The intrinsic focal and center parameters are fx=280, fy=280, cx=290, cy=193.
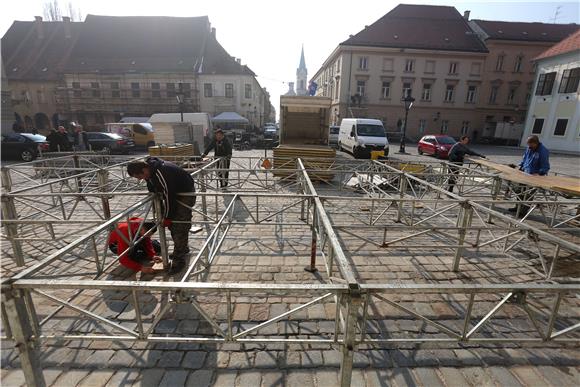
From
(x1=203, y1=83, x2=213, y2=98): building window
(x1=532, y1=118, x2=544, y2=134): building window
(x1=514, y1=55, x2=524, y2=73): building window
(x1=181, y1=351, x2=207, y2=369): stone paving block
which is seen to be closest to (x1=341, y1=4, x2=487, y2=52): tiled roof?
(x1=514, y1=55, x2=524, y2=73): building window

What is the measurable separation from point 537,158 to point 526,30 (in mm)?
43173

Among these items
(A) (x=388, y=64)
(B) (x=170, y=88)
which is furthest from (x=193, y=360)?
(A) (x=388, y=64)

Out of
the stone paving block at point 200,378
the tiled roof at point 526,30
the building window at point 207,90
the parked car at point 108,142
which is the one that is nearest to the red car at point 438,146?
the stone paving block at point 200,378

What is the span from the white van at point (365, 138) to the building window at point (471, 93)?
26.5m

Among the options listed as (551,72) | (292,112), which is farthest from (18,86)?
(551,72)

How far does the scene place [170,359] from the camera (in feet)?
10.2

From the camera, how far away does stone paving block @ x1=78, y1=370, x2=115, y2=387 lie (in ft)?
9.18

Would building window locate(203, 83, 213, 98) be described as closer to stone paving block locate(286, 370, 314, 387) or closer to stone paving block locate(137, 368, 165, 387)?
stone paving block locate(137, 368, 165, 387)

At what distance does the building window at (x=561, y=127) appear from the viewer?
85.3ft

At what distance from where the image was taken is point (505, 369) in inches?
121

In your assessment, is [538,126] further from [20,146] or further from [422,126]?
[20,146]

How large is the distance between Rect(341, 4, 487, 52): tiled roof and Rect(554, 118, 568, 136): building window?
46.1 feet

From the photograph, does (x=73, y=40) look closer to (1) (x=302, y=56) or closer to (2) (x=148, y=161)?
(2) (x=148, y=161)

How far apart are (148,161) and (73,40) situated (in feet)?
155
